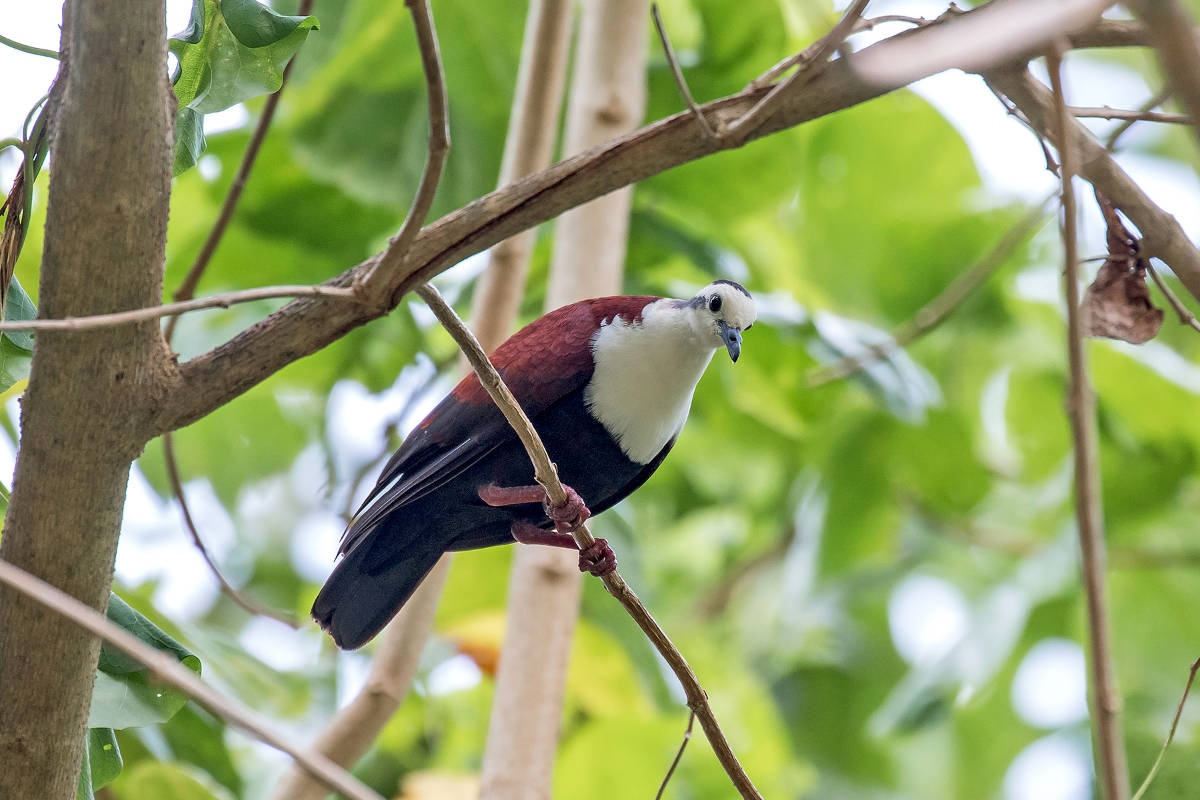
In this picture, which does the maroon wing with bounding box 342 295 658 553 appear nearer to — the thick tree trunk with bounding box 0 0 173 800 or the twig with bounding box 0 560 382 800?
the thick tree trunk with bounding box 0 0 173 800

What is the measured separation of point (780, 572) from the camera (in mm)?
4625

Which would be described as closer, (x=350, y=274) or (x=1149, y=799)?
(x=350, y=274)

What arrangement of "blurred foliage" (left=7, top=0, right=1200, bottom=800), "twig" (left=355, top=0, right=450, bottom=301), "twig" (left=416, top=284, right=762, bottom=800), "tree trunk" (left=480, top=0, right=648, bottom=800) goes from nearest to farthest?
1. "twig" (left=355, top=0, right=450, bottom=301)
2. "twig" (left=416, top=284, right=762, bottom=800)
3. "tree trunk" (left=480, top=0, right=648, bottom=800)
4. "blurred foliage" (left=7, top=0, right=1200, bottom=800)

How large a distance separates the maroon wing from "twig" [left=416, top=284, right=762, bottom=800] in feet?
0.66

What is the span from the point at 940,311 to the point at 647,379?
1.40 m

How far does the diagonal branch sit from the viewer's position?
124 centimetres

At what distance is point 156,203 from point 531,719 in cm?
132

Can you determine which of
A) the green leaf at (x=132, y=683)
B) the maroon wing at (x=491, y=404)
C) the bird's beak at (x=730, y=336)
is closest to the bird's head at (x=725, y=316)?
the bird's beak at (x=730, y=336)

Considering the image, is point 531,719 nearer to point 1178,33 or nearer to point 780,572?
point 1178,33

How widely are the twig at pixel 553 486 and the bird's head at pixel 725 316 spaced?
35cm

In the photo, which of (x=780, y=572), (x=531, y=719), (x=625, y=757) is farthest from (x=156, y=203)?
(x=780, y=572)

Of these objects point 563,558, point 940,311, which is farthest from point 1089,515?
point 940,311

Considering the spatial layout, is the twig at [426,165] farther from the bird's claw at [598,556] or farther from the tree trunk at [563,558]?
the tree trunk at [563,558]

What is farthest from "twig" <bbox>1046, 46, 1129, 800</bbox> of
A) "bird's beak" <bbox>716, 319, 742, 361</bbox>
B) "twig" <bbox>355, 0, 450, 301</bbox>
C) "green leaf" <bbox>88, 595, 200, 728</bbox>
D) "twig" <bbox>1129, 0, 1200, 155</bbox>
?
"green leaf" <bbox>88, 595, 200, 728</bbox>
